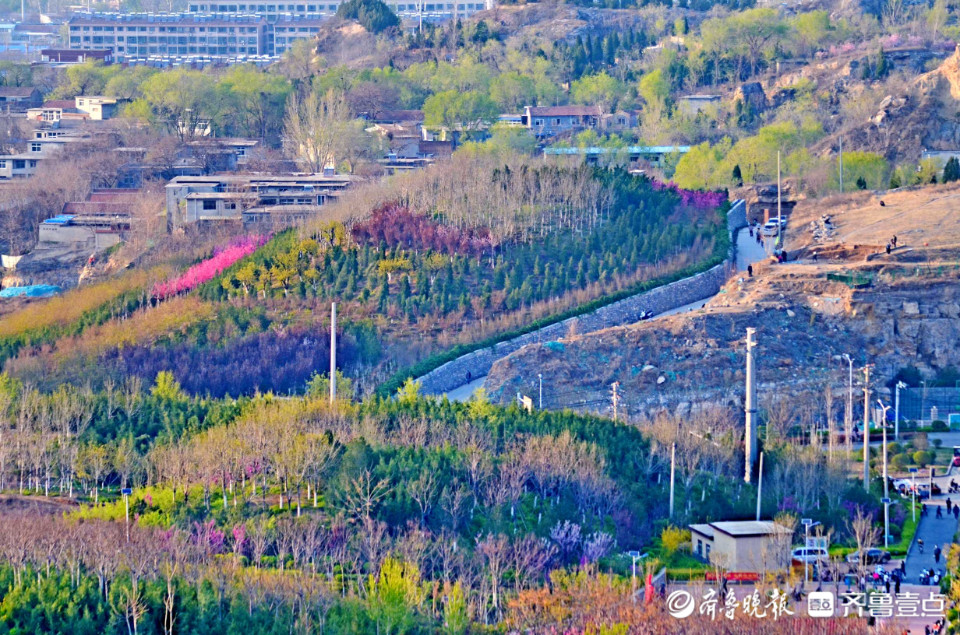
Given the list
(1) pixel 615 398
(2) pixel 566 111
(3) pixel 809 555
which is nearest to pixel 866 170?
(2) pixel 566 111

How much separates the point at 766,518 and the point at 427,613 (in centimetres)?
742

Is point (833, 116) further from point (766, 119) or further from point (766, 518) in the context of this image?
point (766, 518)

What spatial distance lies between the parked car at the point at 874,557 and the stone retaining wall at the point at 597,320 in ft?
40.1

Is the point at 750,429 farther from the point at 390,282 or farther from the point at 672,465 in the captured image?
the point at 390,282

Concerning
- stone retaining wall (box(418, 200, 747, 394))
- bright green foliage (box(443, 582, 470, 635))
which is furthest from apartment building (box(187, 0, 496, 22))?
bright green foliage (box(443, 582, 470, 635))

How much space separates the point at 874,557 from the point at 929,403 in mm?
11299

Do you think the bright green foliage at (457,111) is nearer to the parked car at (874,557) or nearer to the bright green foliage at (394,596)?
the parked car at (874,557)

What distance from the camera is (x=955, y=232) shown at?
155 feet

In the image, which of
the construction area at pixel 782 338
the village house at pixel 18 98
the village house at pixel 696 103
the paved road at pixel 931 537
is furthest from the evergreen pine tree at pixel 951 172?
the village house at pixel 18 98

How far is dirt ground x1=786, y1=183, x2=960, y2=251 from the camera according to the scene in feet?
155

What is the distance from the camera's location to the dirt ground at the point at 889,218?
47375 mm

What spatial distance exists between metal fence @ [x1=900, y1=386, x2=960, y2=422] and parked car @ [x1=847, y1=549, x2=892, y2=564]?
33.6ft

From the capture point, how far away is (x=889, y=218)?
49.9 metres

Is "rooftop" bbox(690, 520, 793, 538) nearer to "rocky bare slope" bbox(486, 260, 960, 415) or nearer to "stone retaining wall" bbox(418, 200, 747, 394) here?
"rocky bare slope" bbox(486, 260, 960, 415)
